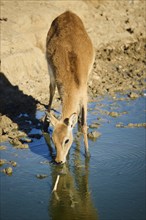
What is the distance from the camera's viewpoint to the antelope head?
6.88 m

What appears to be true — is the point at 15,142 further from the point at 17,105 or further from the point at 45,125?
the point at 17,105

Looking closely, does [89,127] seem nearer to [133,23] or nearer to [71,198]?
[71,198]

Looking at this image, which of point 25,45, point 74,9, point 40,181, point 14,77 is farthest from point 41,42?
point 40,181

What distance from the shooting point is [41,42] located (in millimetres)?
12805

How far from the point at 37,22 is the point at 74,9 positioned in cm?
235

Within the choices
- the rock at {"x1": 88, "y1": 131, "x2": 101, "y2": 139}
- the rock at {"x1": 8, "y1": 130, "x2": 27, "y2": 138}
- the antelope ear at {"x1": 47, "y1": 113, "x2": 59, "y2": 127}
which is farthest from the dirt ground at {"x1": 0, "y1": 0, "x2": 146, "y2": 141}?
the antelope ear at {"x1": 47, "y1": 113, "x2": 59, "y2": 127}

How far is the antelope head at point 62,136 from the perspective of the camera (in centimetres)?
688

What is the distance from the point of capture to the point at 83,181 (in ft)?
22.7

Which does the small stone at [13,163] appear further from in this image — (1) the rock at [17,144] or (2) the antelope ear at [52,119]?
(2) the antelope ear at [52,119]

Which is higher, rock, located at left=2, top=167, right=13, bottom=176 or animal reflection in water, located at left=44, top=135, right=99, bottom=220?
rock, located at left=2, top=167, right=13, bottom=176

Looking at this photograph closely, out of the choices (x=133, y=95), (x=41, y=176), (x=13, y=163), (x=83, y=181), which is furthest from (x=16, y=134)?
(x=133, y=95)

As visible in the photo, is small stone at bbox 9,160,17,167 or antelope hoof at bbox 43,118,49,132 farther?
antelope hoof at bbox 43,118,49,132

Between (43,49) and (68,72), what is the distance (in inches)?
195

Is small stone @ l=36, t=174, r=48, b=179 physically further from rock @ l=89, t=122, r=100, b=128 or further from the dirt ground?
rock @ l=89, t=122, r=100, b=128
